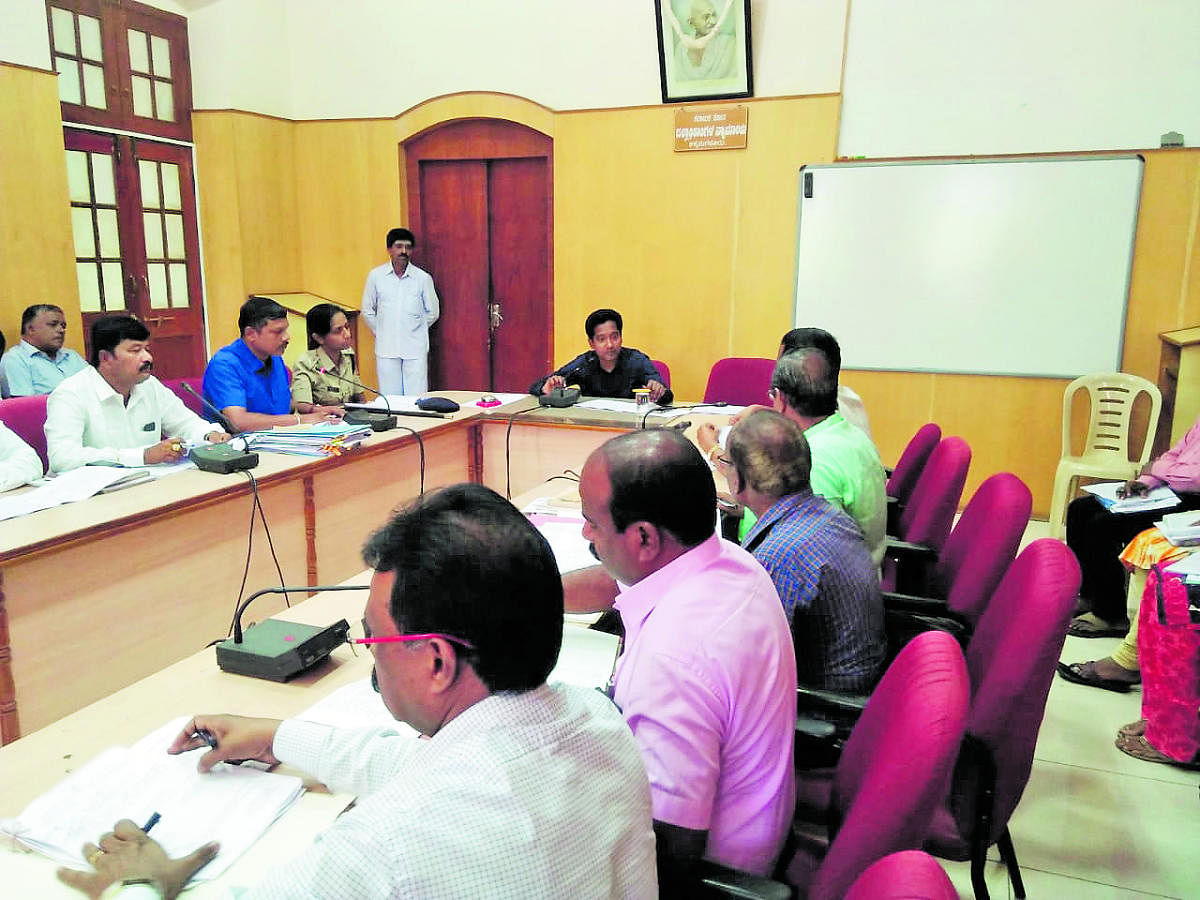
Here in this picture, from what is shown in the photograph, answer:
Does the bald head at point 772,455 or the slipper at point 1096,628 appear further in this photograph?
the slipper at point 1096,628

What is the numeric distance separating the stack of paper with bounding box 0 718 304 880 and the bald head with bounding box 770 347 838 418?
5.23 ft

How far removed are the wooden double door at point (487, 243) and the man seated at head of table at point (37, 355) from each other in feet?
7.74

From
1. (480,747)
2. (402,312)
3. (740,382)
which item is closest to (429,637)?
(480,747)

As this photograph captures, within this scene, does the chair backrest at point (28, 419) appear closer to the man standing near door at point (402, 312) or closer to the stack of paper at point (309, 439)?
the stack of paper at point (309, 439)

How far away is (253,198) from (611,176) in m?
2.41

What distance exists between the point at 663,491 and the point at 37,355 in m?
4.16

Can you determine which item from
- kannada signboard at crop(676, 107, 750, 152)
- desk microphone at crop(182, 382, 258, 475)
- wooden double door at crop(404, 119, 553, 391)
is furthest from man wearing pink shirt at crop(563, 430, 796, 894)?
wooden double door at crop(404, 119, 553, 391)

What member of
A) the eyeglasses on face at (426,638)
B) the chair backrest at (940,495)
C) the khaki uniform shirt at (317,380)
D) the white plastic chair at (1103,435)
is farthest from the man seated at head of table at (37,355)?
the white plastic chair at (1103,435)

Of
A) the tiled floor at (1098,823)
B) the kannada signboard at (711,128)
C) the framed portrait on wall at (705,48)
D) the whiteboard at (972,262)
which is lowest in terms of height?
the tiled floor at (1098,823)

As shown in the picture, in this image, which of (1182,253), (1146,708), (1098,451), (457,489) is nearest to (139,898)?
(457,489)

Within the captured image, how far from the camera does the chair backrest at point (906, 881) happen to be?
0.70m

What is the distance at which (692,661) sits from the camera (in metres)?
1.10

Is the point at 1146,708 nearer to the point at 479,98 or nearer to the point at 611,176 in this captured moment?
the point at 611,176

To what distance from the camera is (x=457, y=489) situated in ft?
2.87
